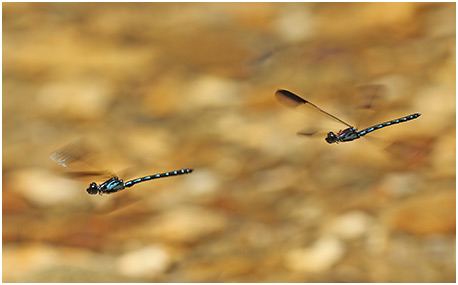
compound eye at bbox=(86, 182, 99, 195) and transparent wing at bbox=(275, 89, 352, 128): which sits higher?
transparent wing at bbox=(275, 89, 352, 128)

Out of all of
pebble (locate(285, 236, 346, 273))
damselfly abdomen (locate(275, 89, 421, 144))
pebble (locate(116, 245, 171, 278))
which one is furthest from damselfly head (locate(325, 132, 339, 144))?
pebble (locate(116, 245, 171, 278))

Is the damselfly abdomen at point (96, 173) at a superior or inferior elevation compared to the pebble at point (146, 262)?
superior

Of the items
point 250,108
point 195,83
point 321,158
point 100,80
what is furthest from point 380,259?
point 100,80

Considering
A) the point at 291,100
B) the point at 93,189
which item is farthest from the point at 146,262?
the point at 291,100

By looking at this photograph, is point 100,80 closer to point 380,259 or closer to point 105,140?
point 105,140

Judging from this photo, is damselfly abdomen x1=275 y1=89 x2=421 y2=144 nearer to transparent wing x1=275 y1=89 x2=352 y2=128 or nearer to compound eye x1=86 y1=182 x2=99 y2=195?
transparent wing x1=275 y1=89 x2=352 y2=128

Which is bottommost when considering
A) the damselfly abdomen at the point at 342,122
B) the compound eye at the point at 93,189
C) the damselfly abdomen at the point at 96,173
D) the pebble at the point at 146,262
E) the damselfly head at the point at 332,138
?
the pebble at the point at 146,262

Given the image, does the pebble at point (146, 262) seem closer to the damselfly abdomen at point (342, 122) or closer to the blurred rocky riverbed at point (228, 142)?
the blurred rocky riverbed at point (228, 142)

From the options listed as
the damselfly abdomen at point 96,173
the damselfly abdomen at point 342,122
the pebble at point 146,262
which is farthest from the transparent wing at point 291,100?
the pebble at point 146,262
